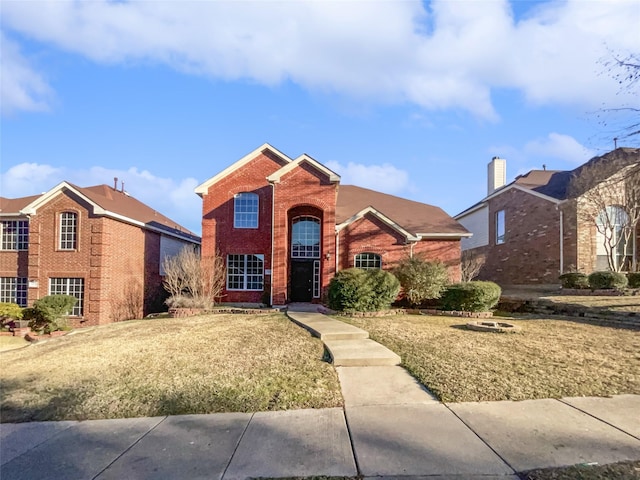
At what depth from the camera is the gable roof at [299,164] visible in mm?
17438

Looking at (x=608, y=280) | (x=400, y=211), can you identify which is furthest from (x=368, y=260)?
(x=608, y=280)

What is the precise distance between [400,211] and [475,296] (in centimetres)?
883

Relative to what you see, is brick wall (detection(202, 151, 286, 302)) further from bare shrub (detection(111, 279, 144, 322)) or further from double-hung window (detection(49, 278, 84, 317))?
double-hung window (detection(49, 278, 84, 317))

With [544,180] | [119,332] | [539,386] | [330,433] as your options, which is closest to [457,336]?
[539,386]

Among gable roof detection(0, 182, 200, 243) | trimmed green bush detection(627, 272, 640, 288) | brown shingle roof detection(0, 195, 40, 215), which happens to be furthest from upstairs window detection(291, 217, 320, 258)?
brown shingle roof detection(0, 195, 40, 215)

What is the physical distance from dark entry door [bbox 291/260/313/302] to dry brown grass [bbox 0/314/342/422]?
8257 millimetres

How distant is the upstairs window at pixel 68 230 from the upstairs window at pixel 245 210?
7.62 m

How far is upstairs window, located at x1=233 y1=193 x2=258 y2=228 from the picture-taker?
18.9 metres

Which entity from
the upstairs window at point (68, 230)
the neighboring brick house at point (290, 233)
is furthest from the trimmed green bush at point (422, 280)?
the upstairs window at point (68, 230)

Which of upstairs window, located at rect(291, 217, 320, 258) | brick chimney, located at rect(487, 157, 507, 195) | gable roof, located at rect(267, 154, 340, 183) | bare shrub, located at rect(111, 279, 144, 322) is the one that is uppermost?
brick chimney, located at rect(487, 157, 507, 195)

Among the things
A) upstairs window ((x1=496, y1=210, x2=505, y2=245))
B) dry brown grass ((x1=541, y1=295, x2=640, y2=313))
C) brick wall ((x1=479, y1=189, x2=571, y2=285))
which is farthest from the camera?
upstairs window ((x1=496, y1=210, x2=505, y2=245))

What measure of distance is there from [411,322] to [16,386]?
9.75m

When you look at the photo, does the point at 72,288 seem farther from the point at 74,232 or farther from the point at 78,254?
the point at 74,232

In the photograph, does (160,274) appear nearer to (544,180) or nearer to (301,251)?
(301,251)
